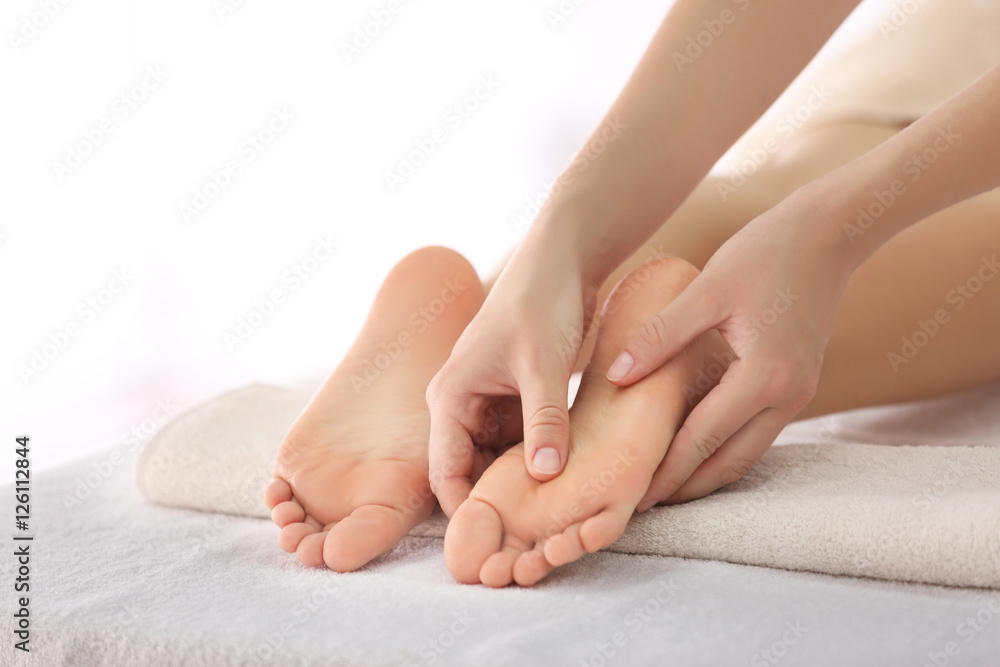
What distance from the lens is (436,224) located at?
252cm

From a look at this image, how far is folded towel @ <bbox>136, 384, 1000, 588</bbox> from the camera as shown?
1.96 feet

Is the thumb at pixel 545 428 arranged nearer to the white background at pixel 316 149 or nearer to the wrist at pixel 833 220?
the wrist at pixel 833 220

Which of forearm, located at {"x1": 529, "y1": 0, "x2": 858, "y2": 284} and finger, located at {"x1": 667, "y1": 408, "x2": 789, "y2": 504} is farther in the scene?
forearm, located at {"x1": 529, "y1": 0, "x2": 858, "y2": 284}

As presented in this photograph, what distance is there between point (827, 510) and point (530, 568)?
24 cm

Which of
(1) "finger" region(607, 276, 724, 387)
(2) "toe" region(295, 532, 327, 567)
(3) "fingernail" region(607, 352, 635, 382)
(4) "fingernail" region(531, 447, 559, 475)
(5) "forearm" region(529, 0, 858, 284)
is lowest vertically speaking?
(2) "toe" region(295, 532, 327, 567)

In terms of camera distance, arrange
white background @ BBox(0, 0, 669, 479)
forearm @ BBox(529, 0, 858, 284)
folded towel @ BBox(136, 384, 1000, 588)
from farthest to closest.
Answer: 1. white background @ BBox(0, 0, 669, 479)
2. forearm @ BBox(529, 0, 858, 284)
3. folded towel @ BBox(136, 384, 1000, 588)

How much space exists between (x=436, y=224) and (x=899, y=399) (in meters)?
1.70

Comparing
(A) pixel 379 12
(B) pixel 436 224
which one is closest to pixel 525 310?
(B) pixel 436 224

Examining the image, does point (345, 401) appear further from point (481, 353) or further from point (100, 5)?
point (100, 5)

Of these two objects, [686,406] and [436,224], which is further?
[436,224]

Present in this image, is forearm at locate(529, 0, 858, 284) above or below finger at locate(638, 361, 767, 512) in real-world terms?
above

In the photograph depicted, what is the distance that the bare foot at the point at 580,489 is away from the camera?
2.00ft

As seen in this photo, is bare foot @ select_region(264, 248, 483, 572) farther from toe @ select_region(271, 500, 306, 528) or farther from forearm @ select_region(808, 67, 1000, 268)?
forearm @ select_region(808, 67, 1000, 268)

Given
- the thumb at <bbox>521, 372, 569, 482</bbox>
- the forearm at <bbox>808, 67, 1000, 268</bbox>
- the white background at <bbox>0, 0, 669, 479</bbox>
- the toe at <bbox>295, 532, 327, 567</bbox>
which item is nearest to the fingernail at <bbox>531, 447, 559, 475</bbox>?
the thumb at <bbox>521, 372, 569, 482</bbox>
